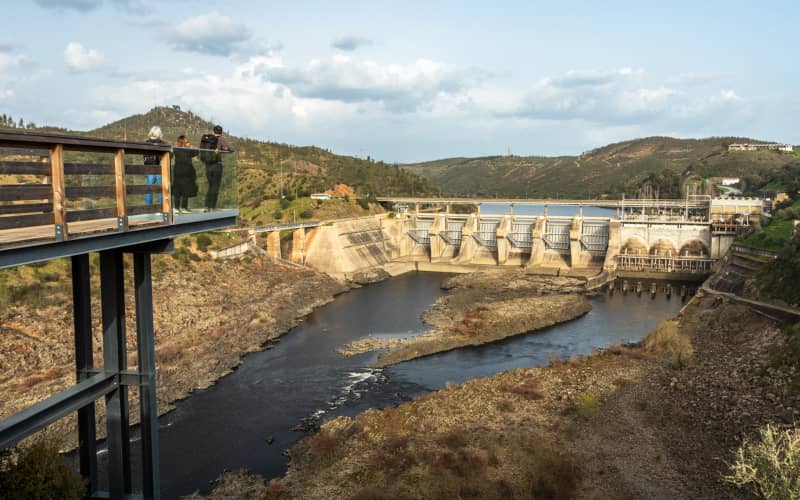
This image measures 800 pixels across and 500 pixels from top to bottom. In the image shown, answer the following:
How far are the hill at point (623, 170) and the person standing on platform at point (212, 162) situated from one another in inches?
3620

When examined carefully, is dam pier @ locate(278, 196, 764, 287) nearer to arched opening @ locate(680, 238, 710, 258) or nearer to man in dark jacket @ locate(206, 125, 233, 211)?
arched opening @ locate(680, 238, 710, 258)

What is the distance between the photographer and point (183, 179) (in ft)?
25.8

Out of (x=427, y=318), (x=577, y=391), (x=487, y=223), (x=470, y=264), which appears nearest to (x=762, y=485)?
(x=577, y=391)

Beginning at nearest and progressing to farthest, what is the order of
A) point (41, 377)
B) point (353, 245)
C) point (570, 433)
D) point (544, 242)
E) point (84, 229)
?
point (84, 229) → point (570, 433) → point (41, 377) → point (353, 245) → point (544, 242)

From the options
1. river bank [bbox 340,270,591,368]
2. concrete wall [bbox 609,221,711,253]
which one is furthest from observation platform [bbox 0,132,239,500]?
concrete wall [bbox 609,221,711,253]

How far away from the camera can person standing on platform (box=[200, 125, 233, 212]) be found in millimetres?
8375

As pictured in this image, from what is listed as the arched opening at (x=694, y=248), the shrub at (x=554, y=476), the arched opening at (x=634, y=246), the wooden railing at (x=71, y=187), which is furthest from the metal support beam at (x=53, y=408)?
the arched opening at (x=694, y=248)

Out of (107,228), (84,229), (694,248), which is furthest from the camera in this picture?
(694,248)

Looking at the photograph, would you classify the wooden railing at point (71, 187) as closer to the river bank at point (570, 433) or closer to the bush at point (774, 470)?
the bush at point (774, 470)

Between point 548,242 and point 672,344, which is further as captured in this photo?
point 548,242

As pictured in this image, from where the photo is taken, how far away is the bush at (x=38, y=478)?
8.21m

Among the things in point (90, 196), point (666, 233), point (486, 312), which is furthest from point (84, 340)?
point (666, 233)

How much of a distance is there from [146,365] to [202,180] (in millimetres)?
Answer: 2562

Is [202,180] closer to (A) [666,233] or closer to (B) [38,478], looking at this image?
(B) [38,478]
